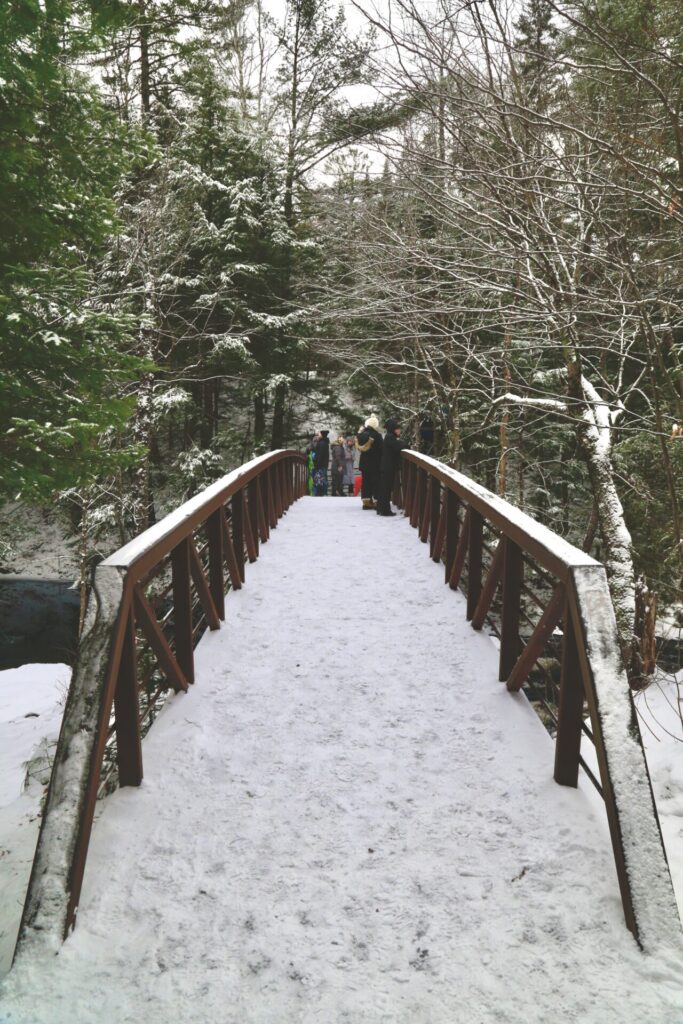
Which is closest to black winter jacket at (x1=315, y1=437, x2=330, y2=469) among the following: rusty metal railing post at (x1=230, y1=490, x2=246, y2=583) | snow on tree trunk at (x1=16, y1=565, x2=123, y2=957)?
rusty metal railing post at (x1=230, y1=490, x2=246, y2=583)

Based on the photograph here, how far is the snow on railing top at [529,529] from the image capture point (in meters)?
3.07

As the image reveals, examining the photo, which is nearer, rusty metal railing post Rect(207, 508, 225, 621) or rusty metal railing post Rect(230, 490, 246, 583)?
rusty metal railing post Rect(207, 508, 225, 621)

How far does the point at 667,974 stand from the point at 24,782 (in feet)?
18.3

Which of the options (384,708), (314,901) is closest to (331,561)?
(384,708)

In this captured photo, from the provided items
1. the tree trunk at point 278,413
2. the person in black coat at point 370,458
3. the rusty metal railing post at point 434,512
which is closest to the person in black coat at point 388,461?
the person in black coat at point 370,458

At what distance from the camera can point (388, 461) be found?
1080cm

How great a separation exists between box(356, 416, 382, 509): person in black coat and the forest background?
5.91ft

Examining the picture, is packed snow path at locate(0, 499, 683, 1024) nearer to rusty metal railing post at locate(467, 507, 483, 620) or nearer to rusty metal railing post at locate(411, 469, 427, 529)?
rusty metal railing post at locate(467, 507, 483, 620)

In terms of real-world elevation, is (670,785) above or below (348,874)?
below

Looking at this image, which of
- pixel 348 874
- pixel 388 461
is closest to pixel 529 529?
pixel 348 874

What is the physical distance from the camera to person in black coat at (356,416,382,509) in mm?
11672

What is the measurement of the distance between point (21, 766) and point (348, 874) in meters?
5.24

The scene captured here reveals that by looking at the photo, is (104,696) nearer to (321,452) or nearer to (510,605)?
(510,605)

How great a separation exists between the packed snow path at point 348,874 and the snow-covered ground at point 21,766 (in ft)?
2.26
